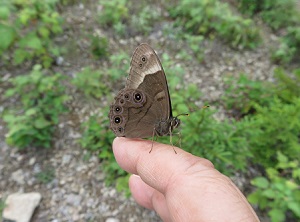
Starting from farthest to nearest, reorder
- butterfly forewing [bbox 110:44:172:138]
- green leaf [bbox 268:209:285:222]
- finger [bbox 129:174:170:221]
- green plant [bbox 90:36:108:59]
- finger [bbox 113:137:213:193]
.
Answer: green plant [bbox 90:36:108:59]
green leaf [bbox 268:209:285:222]
finger [bbox 129:174:170:221]
butterfly forewing [bbox 110:44:172:138]
finger [bbox 113:137:213:193]

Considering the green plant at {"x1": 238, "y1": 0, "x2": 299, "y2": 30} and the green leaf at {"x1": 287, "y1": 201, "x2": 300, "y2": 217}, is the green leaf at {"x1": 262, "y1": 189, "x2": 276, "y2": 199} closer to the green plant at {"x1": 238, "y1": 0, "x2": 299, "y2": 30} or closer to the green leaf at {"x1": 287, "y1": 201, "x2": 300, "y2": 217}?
the green leaf at {"x1": 287, "y1": 201, "x2": 300, "y2": 217}

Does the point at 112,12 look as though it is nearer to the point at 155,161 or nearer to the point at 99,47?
the point at 99,47

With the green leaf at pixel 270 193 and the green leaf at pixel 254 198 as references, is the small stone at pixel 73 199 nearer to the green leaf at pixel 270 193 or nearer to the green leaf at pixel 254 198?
the green leaf at pixel 254 198

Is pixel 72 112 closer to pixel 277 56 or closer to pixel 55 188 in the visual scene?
pixel 55 188

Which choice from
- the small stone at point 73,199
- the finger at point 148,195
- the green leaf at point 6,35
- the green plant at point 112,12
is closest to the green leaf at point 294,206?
the finger at point 148,195

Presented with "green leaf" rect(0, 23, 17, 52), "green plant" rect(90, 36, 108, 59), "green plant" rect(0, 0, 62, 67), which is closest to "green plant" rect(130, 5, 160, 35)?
"green plant" rect(90, 36, 108, 59)

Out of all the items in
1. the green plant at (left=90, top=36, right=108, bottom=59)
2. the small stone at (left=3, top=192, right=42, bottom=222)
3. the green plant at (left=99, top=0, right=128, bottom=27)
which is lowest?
the small stone at (left=3, top=192, right=42, bottom=222)

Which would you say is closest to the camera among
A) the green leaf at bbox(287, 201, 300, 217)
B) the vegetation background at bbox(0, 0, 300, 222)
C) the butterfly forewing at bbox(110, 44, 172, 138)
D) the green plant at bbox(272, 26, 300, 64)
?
the butterfly forewing at bbox(110, 44, 172, 138)
